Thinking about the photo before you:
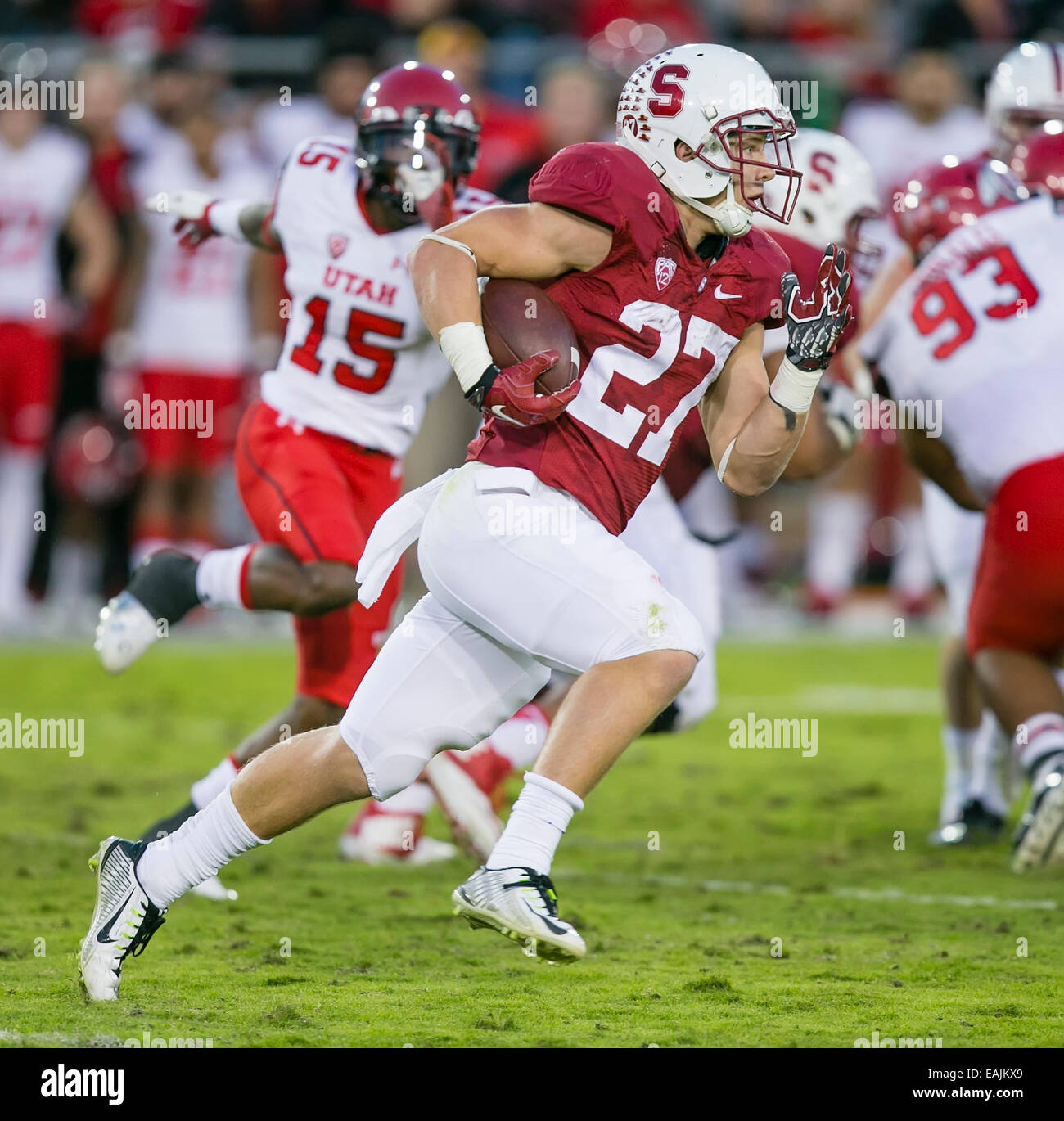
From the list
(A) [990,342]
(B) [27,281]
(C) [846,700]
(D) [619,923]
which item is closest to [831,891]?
(D) [619,923]

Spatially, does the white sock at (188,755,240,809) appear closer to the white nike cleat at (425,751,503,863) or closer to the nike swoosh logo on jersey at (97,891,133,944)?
the white nike cleat at (425,751,503,863)

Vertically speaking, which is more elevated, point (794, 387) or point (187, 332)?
point (187, 332)

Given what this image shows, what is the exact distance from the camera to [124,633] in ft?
16.3

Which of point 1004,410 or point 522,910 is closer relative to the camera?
point 522,910

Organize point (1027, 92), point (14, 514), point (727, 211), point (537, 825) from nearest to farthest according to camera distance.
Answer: point (537, 825) → point (727, 211) → point (1027, 92) → point (14, 514)

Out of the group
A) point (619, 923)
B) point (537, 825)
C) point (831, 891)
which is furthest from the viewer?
point (831, 891)

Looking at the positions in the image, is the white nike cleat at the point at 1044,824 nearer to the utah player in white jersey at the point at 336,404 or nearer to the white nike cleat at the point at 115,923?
the utah player in white jersey at the point at 336,404

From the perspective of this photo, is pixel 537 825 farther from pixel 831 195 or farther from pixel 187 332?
pixel 187 332

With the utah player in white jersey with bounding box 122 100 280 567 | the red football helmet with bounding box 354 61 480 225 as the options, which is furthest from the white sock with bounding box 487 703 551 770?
the utah player in white jersey with bounding box 122 100 280 567

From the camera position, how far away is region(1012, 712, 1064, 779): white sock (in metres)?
→ 4.78

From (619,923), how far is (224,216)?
2.19 metres

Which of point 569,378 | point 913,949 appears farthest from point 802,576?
point 569,378

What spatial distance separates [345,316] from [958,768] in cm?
226

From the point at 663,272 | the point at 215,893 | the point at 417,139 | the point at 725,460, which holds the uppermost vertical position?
the point at 417,139
